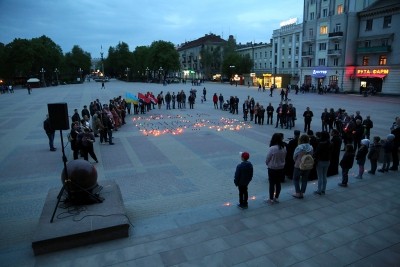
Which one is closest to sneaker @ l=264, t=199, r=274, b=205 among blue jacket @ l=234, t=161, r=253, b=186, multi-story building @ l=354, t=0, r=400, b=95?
blue jacket @ l=234, t=161, r=253, b=186

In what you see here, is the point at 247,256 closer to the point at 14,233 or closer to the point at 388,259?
the point at 388,259

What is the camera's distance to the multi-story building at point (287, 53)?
6397cm

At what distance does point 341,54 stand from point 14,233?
183 ft

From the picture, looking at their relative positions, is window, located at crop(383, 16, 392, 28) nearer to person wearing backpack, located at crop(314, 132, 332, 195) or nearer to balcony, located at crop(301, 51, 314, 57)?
balcony, located at crop(301, 51, 314, 57)

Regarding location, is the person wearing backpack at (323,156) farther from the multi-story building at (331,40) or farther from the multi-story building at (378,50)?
the multi-story building at (331,40)

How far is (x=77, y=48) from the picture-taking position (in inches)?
4609

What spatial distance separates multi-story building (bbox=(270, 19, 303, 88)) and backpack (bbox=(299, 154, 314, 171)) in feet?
197

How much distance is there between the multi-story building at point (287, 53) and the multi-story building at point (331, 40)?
480 centimetres

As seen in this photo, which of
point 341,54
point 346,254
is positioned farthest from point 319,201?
point 341,54

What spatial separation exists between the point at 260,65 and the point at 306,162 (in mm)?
79051

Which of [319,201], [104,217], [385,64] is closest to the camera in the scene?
[104,217]

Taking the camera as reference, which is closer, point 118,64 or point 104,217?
point 104,217

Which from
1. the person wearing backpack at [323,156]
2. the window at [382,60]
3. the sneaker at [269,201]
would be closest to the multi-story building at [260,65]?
the window at [382,60]

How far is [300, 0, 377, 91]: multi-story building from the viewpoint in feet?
163
